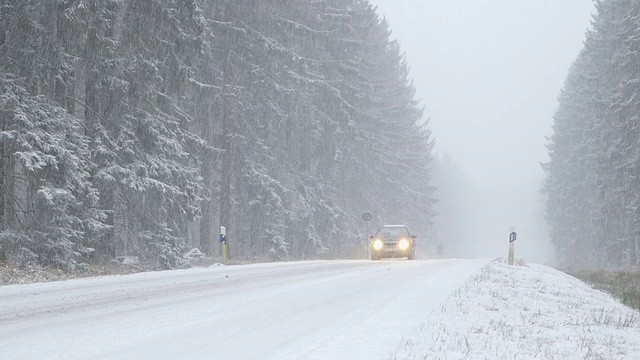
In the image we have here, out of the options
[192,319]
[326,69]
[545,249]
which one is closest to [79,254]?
[192,319]

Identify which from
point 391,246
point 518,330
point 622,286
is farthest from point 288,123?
point 518,330

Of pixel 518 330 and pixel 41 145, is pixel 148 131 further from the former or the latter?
pixel 518 330

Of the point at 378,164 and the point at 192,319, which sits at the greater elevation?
the point at 378,164

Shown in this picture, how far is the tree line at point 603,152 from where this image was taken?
85.2ft

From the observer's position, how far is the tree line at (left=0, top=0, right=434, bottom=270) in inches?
515

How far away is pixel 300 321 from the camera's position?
670cm

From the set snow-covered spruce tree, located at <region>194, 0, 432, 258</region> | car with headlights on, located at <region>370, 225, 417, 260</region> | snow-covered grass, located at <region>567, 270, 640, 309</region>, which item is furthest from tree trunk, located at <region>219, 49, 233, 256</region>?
snow-covered grass, located at <region>567, 270, 640, 309</region>

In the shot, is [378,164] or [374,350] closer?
[374,350]

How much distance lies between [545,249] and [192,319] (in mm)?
97874

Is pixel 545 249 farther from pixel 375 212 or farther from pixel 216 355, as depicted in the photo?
pixel 216 355

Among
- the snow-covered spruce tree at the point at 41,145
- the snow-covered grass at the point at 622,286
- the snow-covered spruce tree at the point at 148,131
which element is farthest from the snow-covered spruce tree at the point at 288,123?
the snow-covered grass at the point at 622,286

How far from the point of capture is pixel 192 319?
6.66 meters

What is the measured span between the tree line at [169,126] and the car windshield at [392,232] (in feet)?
12.3

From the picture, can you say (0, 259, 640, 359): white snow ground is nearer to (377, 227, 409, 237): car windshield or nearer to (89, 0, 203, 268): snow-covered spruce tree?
(89, 0, 203, 268): snow-covered spruce tree
